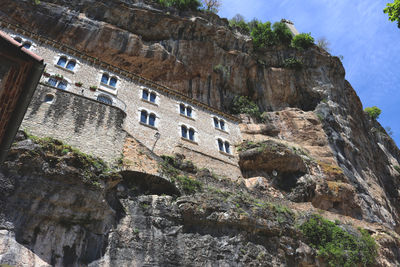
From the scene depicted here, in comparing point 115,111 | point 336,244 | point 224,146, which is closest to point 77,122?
point 115,111

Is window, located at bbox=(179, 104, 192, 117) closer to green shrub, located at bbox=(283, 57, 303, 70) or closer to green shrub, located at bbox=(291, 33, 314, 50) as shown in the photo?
green shrub, located at bbox=(283, 57, 303, 70)

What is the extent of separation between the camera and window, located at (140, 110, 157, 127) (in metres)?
22.0

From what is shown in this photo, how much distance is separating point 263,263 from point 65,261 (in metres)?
9.18

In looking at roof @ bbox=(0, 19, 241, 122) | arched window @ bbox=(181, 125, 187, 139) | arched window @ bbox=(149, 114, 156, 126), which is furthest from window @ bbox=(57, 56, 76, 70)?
arched window @ bbox=(181, 125, 187, 139)

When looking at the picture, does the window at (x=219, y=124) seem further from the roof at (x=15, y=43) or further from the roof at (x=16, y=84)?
the roof at (x=15, y=43)

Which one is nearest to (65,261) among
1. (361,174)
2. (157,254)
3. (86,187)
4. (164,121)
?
(86,187)

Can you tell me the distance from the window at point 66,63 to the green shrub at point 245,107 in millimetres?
16890

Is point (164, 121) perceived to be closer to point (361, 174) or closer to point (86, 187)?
point (86, 187)

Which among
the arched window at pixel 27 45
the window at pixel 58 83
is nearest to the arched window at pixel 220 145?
the window at pixel 58 83

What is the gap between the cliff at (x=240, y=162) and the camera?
41.3 feet

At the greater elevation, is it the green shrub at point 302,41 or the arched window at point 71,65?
the green shrub at point 302,41

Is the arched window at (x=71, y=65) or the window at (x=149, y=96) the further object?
the window at (x=149, y=96)

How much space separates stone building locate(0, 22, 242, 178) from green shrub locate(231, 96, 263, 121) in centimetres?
549

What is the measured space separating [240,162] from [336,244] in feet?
29.3
